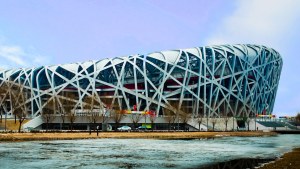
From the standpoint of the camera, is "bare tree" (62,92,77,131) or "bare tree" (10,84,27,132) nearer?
"bare tree" (10,84,27,132)

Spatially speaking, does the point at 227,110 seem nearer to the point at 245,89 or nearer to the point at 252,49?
the point at 245,89

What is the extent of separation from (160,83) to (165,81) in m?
1.65

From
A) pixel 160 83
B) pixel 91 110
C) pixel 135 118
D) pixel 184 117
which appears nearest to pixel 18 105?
pixel 91 110

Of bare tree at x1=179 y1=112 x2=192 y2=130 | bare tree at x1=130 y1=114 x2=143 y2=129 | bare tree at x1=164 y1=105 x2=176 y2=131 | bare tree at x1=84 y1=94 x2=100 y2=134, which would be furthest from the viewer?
bare tree at x1=179 y1=112 x2=192 y2=130

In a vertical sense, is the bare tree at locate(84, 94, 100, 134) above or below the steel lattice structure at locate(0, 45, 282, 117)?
below

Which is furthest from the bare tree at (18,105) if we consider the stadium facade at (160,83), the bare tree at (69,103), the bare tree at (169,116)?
the bare tree at (169,116)

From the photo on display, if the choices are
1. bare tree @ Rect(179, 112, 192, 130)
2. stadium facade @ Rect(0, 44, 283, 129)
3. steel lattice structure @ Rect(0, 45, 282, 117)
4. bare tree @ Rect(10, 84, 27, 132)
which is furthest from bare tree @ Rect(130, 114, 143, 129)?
bare tree @ Rect(10, 84, 27, 132)

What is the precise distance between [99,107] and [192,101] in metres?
28.3

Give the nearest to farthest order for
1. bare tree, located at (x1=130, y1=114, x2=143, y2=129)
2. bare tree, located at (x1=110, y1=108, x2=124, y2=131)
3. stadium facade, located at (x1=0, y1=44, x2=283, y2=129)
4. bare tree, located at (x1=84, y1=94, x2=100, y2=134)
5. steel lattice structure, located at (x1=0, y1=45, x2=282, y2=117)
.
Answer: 1. bare tree, located at (x1=84, y1=94, x2=100, y2=134)
2. bare tree, located at (x1=110, y1=108, x2=124, y2=131)
3. bare tree, located at (x1=130, y1=114, x2=143, y2=129)
4. stadium facade, located at (x1=0, y1=44, x2=283, y2=129)
5. steel lattice structure, located at (x1=0, y1=45, x2=282, y2=117)

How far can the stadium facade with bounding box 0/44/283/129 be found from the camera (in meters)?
120

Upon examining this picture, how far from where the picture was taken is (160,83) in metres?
120

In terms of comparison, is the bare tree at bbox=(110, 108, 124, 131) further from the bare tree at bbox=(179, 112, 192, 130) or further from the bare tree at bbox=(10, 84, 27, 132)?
the bare tree at bbox=(10, 84, 27, 132)

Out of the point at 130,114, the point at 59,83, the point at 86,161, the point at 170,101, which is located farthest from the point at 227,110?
the point at 86,161

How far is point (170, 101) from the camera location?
121 m
